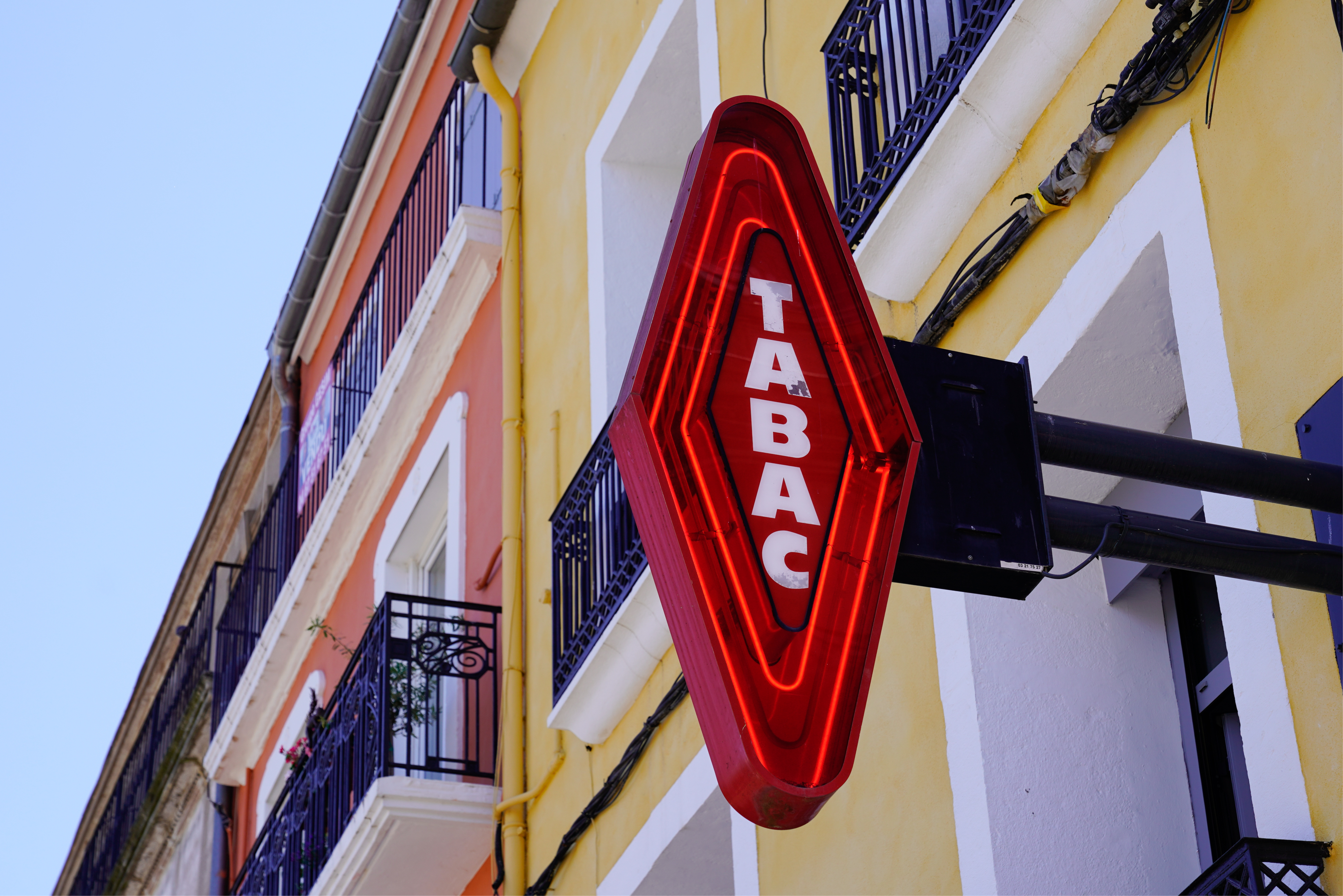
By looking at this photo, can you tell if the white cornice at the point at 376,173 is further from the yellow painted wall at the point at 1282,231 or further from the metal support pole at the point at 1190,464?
the metal support pole at the point at 1190,464

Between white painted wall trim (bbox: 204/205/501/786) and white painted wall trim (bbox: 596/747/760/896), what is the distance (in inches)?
176

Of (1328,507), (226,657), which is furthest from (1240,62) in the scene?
(226,657)

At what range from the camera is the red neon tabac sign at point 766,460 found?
10.6 feet

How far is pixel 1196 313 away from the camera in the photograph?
4.65m

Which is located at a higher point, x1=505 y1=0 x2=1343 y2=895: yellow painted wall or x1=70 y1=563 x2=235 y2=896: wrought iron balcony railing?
x1=70 y1=563 x2=235 y2=896: wrought iron balcony railing

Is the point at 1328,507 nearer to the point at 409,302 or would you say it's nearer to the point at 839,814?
the point at 839,814

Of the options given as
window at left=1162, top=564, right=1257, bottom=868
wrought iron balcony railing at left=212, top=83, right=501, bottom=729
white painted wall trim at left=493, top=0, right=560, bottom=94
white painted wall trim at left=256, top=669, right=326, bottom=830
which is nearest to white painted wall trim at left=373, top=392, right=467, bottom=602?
wrought iron balcony railing at left=212, top=83, right=501, bottom=729

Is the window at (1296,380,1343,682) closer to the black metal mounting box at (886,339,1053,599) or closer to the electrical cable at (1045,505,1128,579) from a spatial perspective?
the electrical cable at (1045,505,1128,579)

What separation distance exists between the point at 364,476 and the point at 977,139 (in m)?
7.89

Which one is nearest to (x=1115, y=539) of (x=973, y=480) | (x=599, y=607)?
(x=973, y=480)

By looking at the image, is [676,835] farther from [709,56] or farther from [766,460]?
[766,460]

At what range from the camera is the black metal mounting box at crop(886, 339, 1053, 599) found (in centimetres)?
354

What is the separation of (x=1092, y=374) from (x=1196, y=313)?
66 cm

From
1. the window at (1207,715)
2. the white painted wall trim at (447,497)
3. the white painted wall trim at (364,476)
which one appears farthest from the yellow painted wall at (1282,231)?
the white painted wall trim at (364,476)
